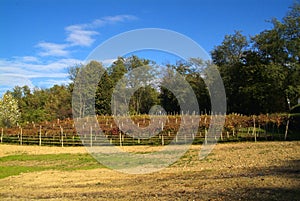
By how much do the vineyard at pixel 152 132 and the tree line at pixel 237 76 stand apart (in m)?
8.62

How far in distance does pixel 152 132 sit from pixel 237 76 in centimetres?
2448

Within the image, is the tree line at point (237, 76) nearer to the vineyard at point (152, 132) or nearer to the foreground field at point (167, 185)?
the vineyard at point (152, 132)

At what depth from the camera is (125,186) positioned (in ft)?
30.0

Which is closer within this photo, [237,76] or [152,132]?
[152,132]

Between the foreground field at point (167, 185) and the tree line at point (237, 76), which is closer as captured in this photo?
the foreground field at point (167, 185)

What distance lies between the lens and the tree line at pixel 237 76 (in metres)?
39.4

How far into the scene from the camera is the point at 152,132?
27625mm

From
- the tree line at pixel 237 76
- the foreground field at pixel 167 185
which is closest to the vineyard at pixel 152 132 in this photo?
the tree line at pixel 237 76

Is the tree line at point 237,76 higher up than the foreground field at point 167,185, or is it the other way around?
the tree line at point 237,76

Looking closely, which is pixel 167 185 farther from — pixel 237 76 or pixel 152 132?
pixel 237 76

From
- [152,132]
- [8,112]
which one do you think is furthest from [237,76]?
[8,112]

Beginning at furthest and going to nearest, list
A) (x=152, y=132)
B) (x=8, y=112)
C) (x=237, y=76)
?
(x=8, y=112) → (x=237, y=76) → (x=152, y=132)

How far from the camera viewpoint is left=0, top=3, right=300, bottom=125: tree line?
39375mm

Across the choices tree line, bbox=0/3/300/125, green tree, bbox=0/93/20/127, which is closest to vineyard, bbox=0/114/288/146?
tree line, bbox=0/3/300/125
